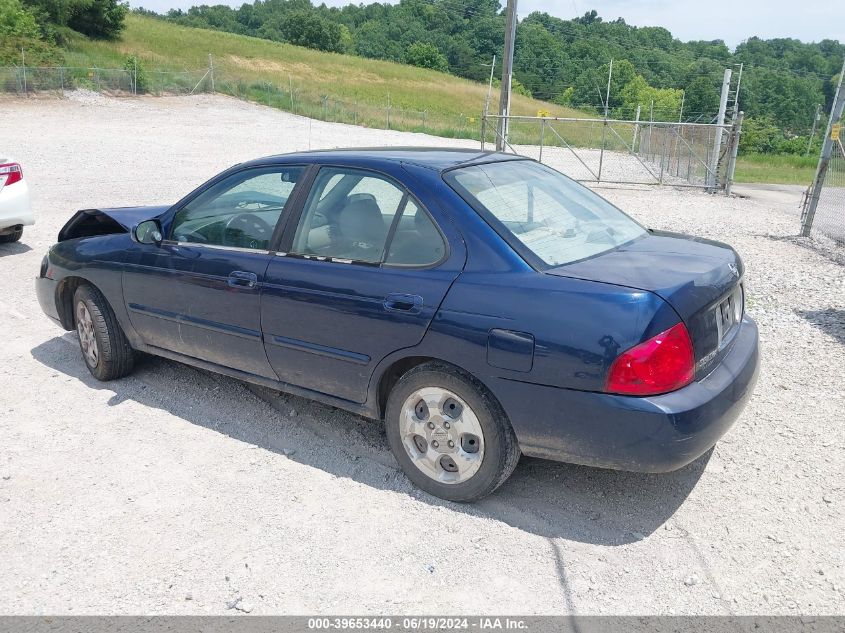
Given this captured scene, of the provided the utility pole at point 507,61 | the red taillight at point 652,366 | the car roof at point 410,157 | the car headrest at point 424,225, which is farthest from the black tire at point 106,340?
the utility pole at point 507,61

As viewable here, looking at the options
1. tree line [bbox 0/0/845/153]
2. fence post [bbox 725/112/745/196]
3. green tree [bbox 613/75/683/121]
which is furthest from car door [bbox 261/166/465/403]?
green tree [bbox 613/75/683/121]

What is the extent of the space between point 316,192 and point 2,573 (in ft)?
7.72

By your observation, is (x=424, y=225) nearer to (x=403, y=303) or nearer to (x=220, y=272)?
(x=403, y=303)

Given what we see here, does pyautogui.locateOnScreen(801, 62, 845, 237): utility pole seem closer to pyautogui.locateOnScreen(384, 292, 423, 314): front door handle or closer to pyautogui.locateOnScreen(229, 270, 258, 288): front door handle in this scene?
pyautogui.locateOnScreen(384, 292, 423, 314): front door handle

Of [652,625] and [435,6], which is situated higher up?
[435,6]

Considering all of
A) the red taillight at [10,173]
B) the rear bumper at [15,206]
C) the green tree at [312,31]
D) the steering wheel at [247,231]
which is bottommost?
the rear bumper at [15,206]

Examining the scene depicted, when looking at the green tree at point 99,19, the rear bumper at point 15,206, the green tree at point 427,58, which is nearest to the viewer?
the rear bumper at point 15,206

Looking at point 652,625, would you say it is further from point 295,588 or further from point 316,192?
point 316,192

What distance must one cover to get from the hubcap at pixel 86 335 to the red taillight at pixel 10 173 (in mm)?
4587

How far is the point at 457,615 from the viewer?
2.82 m

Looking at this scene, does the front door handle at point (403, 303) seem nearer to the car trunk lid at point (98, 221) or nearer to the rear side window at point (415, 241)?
the rear side window at point (415, 241)

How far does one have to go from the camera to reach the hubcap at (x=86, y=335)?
515cm

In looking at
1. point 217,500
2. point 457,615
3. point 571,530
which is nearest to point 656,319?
point 571,530

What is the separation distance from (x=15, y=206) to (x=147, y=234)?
210 inches
